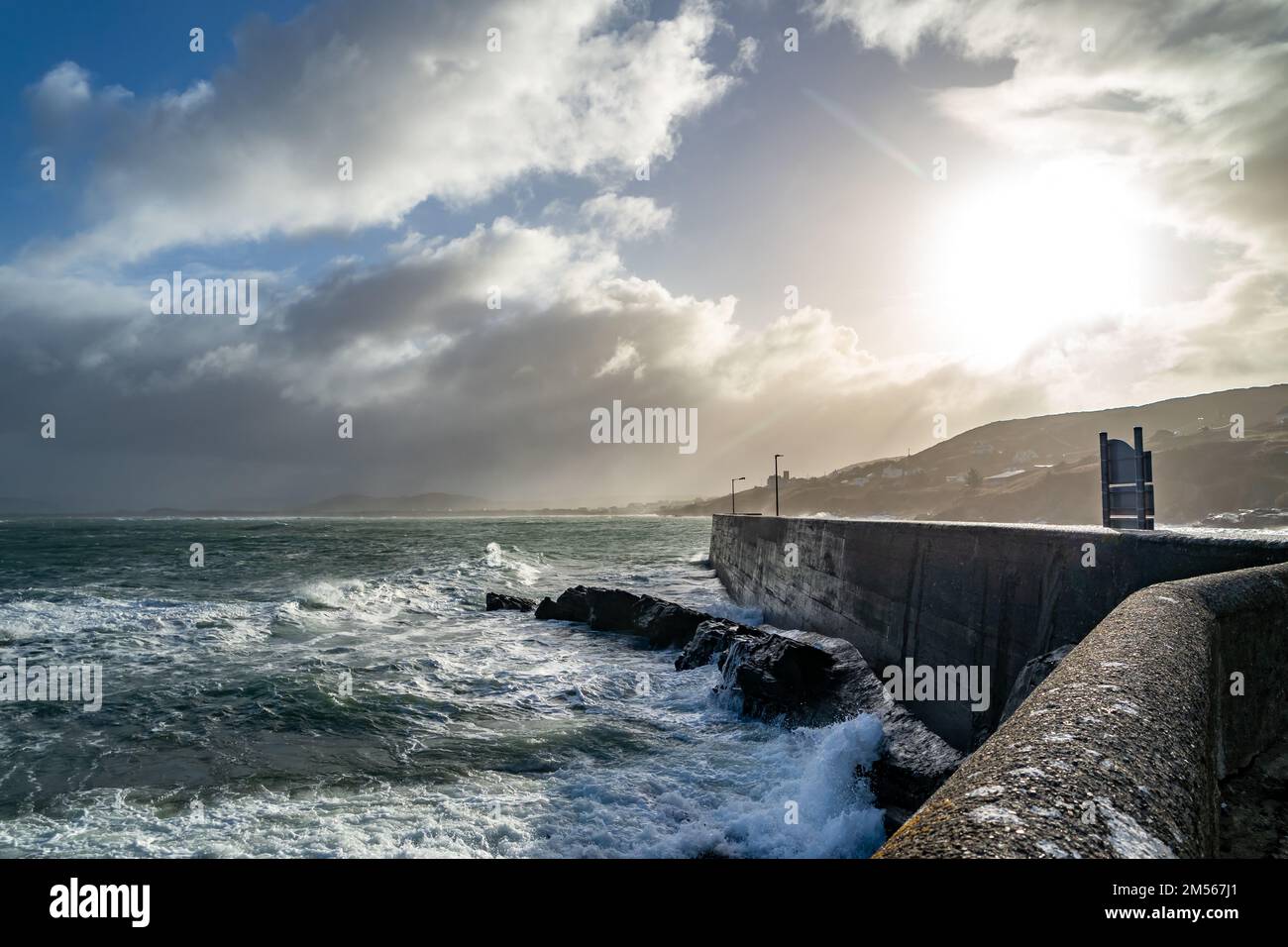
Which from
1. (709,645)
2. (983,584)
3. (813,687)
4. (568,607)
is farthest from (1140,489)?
(568,607)

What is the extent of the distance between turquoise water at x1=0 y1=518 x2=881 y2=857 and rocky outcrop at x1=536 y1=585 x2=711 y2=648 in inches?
31.3

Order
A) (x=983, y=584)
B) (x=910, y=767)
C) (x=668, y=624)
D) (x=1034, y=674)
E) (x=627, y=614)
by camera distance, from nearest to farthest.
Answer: (x=1034, y=674) → (x=910, y=767) → (x=983, y=584) → (x=668, y=624) → (x=627, y=614)

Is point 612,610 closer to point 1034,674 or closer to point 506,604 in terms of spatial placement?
point 506,604

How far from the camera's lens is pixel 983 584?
9734 millimetres

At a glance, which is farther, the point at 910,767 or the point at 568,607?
the point at 568,607

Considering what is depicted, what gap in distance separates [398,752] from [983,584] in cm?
1000

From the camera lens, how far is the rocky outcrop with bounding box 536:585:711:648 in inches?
795

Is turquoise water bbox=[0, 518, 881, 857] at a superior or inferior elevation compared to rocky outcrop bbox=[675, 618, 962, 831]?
inferior

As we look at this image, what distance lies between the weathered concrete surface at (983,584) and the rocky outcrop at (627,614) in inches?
186

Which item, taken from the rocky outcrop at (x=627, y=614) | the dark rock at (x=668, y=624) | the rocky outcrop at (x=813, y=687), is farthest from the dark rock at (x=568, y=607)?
the rocky outcrop at (x=813, y=687)

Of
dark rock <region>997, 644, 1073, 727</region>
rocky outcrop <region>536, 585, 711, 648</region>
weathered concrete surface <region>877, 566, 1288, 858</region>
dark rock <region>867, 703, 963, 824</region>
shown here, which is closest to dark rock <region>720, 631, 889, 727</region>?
dark rock <region>867, 703, 963, 824</region>

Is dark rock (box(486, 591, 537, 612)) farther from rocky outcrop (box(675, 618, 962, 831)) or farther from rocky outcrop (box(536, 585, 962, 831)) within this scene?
rocky outcrop (box(675, 618, 962, 831))
